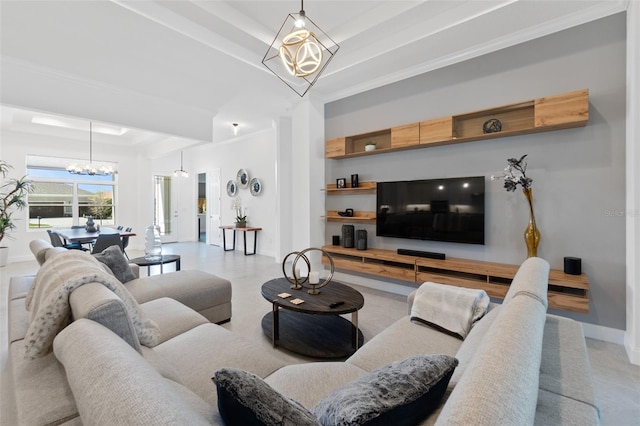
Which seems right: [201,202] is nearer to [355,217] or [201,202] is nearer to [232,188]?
[232,188]

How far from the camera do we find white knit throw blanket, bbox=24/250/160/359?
1.13 meters

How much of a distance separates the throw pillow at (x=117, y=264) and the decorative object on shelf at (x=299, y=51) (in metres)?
2.27

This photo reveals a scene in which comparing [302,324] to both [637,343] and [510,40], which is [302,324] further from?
[510,40]

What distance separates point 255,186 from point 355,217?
3.67 m

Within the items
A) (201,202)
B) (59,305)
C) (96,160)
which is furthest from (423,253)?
(201,202)

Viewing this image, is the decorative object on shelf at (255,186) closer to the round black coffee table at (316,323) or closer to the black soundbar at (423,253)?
the black soundbar at (423,253)

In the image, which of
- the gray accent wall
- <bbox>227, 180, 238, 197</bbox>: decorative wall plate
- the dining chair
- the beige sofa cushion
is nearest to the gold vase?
the gray accent wall

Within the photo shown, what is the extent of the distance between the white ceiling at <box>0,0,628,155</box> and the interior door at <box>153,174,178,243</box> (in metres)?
5.10

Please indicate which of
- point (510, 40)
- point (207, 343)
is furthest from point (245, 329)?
point (510, 40)

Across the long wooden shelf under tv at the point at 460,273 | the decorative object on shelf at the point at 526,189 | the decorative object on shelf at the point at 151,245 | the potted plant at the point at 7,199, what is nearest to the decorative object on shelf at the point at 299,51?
the decorative object on shelf at the point at 526,189

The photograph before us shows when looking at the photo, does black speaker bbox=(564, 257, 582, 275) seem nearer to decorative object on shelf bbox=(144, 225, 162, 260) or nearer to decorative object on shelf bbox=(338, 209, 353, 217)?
decorative object on shelf bbox=(338, 209, 353, 217)

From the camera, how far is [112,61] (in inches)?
140

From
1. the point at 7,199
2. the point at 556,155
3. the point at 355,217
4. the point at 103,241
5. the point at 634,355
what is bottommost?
the point at 634,355

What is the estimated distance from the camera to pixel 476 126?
340 cm
